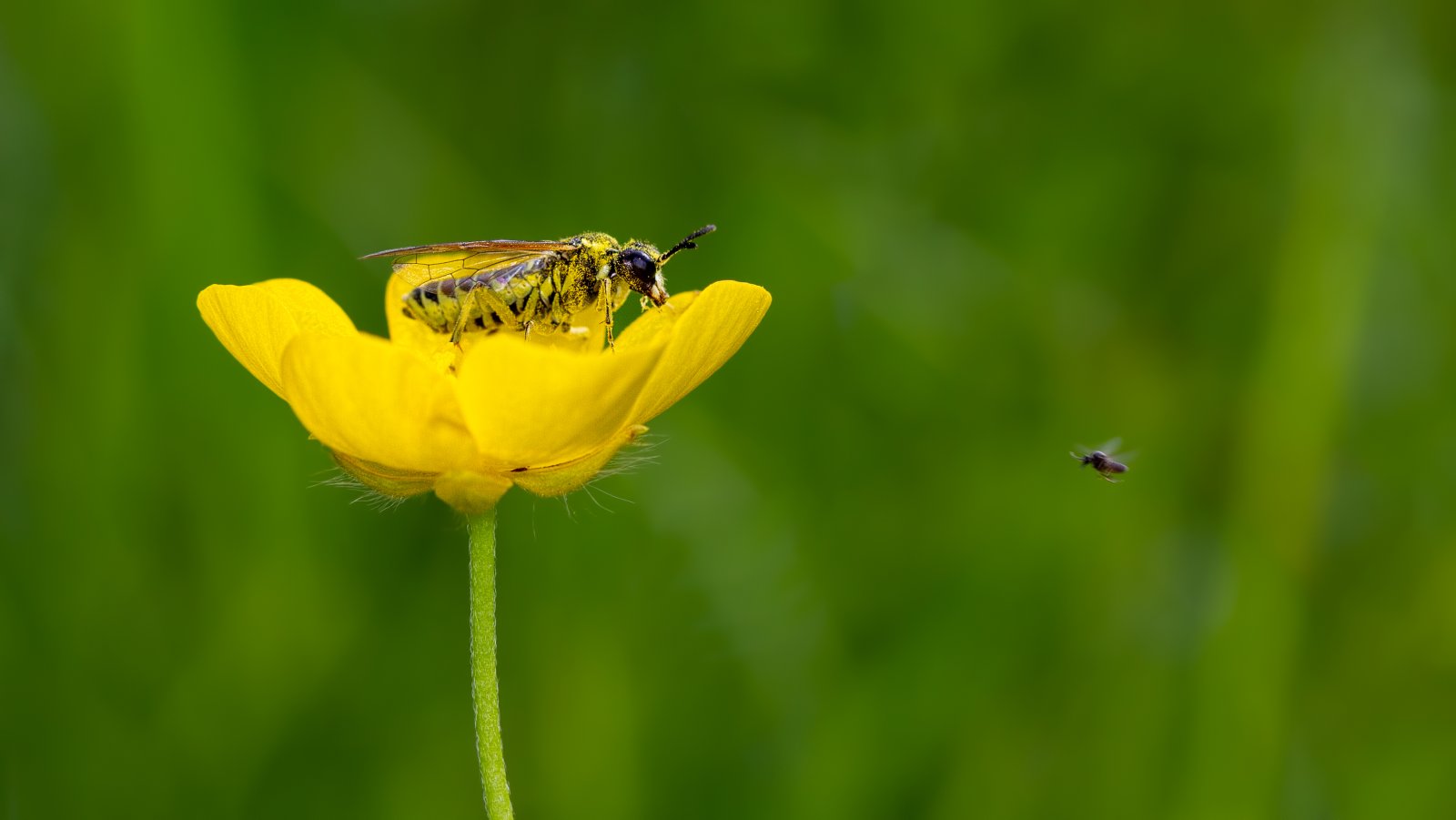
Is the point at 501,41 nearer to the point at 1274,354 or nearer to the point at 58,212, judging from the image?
the point at 58,212

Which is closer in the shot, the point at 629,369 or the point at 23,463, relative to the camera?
the point at 629,369

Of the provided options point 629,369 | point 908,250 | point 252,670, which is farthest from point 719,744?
point 629,369

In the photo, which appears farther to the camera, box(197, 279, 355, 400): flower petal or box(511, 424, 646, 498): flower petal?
box(511, 424, 646, 498): flower petal

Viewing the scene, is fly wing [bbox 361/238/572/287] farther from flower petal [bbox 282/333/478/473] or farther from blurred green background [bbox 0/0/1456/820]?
blurred green background [bbox 0/0/1456/820]

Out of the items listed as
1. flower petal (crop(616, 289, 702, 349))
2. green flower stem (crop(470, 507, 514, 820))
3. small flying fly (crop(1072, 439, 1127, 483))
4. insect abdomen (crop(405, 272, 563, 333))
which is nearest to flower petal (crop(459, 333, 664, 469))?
green flower stem (crop(470, 507, 514, 820))

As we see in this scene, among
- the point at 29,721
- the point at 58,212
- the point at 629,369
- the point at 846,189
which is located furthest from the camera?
the point at 846,189

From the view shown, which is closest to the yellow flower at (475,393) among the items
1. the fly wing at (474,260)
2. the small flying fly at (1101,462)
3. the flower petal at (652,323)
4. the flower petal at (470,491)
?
the flower petal at (470,491)

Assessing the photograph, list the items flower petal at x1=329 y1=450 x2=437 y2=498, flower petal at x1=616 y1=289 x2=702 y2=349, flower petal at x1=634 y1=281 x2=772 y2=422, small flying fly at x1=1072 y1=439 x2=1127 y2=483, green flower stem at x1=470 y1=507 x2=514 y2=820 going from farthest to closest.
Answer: small flying fly at x1=1072 y1=439 x2=1127 y2=483 → flower petal at x1=616 y1=289 x2=702 y2=349 → flower petal at x1=329 y1=450 x2=437 y2=498 → flower petal at x1=634 y1=281 x2=772 y2=422 → green flower stem at x1=470 y1=507 x2=514 y2=820

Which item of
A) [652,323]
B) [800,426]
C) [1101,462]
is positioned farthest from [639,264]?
[800,426]

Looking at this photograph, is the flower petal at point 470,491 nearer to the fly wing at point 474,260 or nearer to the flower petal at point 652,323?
the flower petal at point 652,323
